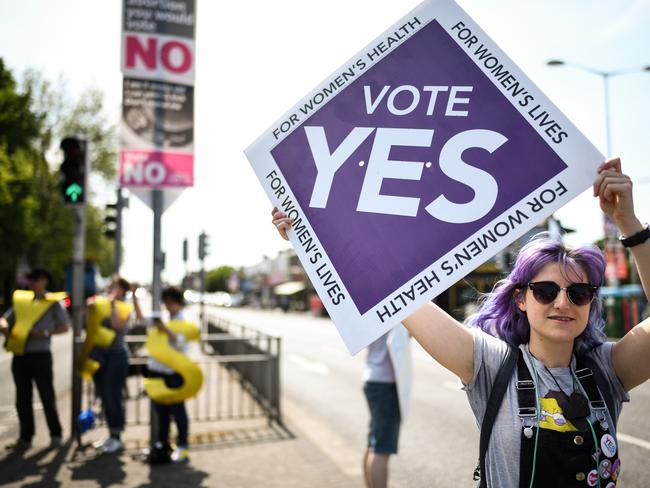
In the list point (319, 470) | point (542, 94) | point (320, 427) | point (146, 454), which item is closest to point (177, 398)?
point (146, 454)

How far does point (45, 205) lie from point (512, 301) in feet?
137

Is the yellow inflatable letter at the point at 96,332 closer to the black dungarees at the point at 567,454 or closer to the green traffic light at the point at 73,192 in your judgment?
the green traffic light at the point at 73,192

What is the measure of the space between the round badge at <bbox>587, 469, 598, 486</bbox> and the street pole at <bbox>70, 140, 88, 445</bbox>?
6066mm

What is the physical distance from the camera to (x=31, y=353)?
655 centimetres

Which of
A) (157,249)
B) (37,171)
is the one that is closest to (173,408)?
(157,249)

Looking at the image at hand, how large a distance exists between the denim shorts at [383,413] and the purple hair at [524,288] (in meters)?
2.17

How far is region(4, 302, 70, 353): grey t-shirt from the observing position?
656 cm

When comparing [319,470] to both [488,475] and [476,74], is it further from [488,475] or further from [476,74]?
[476,74]

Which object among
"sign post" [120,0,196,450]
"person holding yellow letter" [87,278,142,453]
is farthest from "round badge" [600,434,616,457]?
"person holding yellow letter" [87,278,142,453]

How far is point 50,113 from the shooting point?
36.4 meters

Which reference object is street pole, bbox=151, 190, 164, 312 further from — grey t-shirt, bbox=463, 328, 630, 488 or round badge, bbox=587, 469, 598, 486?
round badge, bbox=587, 469, 598, 486

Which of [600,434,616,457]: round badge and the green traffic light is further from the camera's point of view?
the green traffic light

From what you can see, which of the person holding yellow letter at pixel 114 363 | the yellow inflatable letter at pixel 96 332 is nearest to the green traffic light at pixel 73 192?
the person holding yellow letter at pixel 114 363

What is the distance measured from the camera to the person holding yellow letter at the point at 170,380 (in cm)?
576
